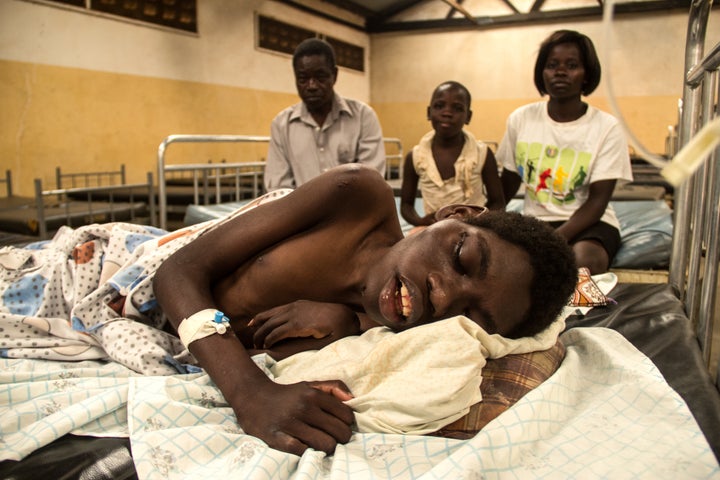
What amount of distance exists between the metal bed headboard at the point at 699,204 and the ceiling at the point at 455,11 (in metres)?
7.76

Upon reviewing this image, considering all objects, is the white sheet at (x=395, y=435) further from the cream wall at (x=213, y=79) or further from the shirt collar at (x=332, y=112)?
the shirt collar at (x=332, y=112)

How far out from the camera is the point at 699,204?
1.61 m

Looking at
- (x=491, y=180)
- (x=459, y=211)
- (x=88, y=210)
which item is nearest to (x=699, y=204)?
(x=459, y=211)

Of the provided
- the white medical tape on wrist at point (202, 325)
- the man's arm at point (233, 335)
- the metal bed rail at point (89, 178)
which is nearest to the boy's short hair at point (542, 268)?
the man's arm at point (233, 335)

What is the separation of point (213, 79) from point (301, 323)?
22.0 ft

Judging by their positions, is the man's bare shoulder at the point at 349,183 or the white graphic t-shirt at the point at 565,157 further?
the white graphic t-shirt at the point at 565,157

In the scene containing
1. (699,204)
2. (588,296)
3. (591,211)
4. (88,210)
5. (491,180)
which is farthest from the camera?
(88,210)

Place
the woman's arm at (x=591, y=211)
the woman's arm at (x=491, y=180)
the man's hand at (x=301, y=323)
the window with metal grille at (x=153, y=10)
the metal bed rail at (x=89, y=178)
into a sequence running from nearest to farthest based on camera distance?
the man's hand at (x=301, y=323) → the woman's arm at (x=591, y=211) → the woman's arm at (x=491, y=180) → the metal bed rail at (x=89, y=178) → the window with metal grille at (x=153, y=10)

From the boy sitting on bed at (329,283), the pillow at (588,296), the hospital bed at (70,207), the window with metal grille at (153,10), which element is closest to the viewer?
the boy sitting on bed at (329,283)

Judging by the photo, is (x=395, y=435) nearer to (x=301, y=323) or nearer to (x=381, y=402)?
(x=381, y=402)

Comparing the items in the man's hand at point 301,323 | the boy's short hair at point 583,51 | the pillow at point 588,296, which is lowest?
the pillow at point 588,296

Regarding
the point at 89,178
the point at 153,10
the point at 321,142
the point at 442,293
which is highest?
→ the point at 153,10

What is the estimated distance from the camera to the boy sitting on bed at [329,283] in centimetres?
100

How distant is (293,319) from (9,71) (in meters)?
5.00
